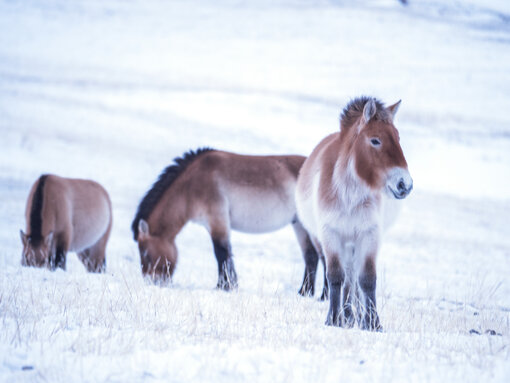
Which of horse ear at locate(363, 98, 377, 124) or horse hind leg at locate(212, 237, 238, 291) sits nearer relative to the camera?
horse ear at locate(363, 98, 377, 124)

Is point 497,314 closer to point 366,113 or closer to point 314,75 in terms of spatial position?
point 366,113

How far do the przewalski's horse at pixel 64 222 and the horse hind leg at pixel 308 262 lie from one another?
318cm

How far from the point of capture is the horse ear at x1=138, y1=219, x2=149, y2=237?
7.38m

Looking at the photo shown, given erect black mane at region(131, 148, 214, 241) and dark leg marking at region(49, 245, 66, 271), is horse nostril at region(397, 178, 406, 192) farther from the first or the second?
dark leg marking at region(49, 245, 66, 271)

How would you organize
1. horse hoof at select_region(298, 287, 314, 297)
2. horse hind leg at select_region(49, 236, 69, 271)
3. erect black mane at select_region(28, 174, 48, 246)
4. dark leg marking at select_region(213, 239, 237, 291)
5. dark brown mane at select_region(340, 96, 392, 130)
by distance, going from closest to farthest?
dark brown mane at select_region(340, 96, 392, 130), horse hoof at select_region(298, 287, 314, 297), dark leg marking at select_region(213, 239, 237, 291), erect black mane at select_region(28, 174, 48, 246), horse hind leg at select_region(49, 236, 69, 271)

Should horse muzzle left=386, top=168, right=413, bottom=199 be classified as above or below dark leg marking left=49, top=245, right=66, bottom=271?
above

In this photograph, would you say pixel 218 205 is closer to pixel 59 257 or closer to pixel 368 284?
pixel 59 257

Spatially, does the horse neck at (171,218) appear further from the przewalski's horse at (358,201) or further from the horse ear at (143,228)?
the przewalski's horse at (358,201)

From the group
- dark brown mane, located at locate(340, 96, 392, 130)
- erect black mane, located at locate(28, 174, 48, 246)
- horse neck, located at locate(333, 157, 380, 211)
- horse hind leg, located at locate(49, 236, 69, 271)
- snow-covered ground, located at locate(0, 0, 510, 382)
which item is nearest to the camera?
snow-covered ground, located at locate(0, 0, 510, 382)

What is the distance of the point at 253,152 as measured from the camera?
71.2ft

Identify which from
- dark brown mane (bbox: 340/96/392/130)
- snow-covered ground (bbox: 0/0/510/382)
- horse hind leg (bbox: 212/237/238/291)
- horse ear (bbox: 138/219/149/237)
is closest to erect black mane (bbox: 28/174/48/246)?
snow-covered ground (bbox: 0/0/510/382)

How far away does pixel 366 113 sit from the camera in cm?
437

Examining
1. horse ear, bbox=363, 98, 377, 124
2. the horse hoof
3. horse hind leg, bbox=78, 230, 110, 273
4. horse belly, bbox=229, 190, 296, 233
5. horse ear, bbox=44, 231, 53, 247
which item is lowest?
horse hind leg, bbox=78, 230, 110, 273

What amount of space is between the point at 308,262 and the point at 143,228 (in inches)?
94.4
